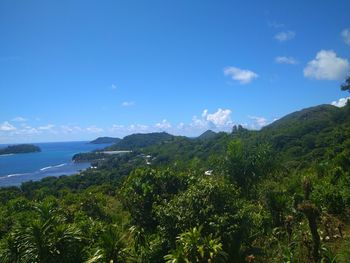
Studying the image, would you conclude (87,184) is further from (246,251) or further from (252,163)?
(246,251)

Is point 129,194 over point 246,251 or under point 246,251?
over

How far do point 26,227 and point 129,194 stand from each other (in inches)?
183

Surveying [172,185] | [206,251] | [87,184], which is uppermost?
[172,185]

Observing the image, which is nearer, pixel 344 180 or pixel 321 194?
pixel 321 194

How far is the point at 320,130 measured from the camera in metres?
84.8

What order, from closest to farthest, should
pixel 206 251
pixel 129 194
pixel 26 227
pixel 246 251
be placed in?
1. pixel 206 251
2. pixel 246 251
3. pixel 26 227
4. pixel 129 194

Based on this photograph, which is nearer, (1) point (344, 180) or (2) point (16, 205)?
(1) point (344, 180)

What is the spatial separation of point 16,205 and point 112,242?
58.2 feet

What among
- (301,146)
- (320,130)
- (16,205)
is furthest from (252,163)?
(320,130)

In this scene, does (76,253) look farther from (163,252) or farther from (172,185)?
(172,185)

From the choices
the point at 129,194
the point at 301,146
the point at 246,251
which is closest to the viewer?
the point at 246,251

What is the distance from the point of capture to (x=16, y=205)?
88.0ft

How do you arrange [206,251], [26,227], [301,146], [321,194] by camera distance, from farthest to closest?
[301,146] < [321,194] < [26,227] < [206,251]

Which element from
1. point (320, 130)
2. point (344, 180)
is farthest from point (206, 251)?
point (320, 130)
